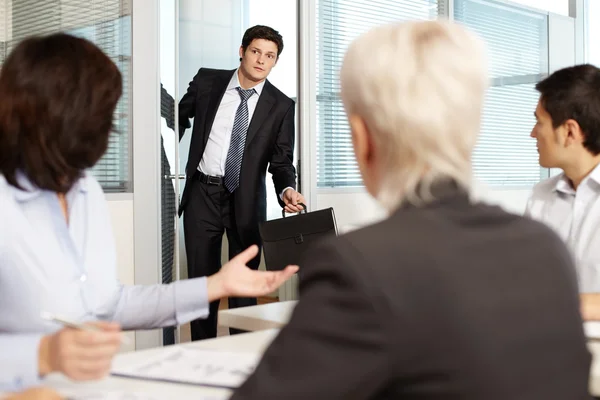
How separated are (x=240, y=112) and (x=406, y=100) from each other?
10.5 ft

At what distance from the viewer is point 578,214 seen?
8.07ft

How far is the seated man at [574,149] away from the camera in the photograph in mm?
2432

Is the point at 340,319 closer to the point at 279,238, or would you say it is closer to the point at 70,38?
the point at 70,38

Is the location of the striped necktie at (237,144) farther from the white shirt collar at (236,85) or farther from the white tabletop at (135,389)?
the white tabletop at (135,389)

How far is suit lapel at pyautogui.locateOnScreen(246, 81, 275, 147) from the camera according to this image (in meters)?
4.05

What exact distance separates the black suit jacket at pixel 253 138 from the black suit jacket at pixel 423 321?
125 inches

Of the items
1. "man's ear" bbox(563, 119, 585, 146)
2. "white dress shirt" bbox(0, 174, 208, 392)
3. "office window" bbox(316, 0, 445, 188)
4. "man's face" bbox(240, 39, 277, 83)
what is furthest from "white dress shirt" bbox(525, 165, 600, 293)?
"office window" bbox(316, 0, 445, 188)

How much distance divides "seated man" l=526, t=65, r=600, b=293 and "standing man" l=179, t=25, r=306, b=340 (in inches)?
62.8

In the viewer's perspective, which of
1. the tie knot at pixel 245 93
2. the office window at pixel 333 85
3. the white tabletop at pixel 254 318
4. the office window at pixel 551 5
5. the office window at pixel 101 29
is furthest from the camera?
the office window at pixel 551 5

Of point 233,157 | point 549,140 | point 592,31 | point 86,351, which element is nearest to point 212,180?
point 233,157

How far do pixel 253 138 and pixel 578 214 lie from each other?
2.00 m

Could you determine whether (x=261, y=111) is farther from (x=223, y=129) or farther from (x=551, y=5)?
(x=551, y=5)

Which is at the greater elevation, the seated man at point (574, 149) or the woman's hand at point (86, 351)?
the seated man at point (574, 149)

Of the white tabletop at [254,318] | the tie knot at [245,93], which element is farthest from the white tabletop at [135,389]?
the tie knot at [245,93]
